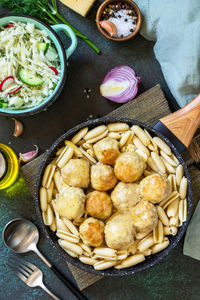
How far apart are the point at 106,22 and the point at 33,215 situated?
95 centimetres

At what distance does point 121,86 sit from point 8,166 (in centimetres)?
63

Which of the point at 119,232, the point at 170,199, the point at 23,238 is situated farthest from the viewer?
the point at 23,238

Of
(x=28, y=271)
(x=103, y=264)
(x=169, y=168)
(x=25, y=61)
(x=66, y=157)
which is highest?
Answer: (x=25, y=61)

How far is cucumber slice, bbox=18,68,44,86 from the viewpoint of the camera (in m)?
1.47

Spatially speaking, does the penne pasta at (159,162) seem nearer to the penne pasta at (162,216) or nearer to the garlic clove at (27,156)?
the penne pasta at (162,216)

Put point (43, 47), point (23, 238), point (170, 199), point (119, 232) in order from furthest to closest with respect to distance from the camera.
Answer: point (23, 238) → point (43, 47) → point (170, 199) → point (119, 232)

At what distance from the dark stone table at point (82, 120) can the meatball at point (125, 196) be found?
0.47 metres

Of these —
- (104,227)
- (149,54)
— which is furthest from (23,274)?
(149,54)

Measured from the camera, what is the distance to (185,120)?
1327 millimetres

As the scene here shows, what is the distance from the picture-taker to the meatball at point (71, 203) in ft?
4.03

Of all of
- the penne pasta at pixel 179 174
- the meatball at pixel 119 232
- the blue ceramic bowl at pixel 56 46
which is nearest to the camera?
the meatball at pixel 119 232

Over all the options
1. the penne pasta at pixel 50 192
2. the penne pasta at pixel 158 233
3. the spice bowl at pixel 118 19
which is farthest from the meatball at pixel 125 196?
the spice bowl at pixel 118 19

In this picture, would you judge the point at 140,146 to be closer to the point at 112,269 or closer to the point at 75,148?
the point at 75,148

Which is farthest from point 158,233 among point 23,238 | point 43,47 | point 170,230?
point 43,47
